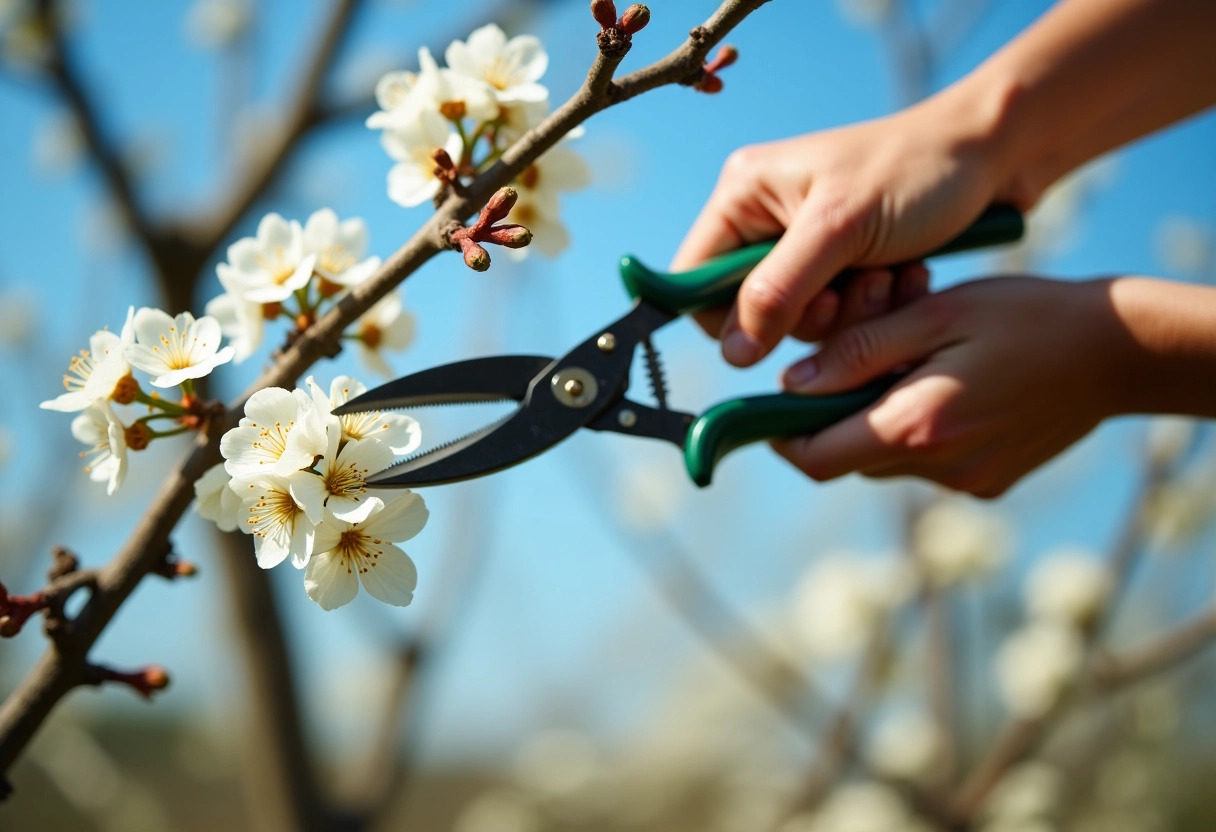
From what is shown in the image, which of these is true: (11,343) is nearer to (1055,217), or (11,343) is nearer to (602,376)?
(602,376)

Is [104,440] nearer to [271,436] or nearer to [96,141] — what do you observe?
[271,436]

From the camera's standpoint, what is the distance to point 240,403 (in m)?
0.99

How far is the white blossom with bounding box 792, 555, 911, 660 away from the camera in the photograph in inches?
140

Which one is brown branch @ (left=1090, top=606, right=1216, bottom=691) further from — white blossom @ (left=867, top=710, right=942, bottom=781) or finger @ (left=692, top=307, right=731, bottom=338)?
finger @ (left=692, top=307, right=731, bottom=338)

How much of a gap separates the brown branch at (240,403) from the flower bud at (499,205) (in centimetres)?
6

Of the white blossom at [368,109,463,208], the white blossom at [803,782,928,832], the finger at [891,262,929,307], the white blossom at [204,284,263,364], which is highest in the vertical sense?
the white blossom at [368,109,463,208]

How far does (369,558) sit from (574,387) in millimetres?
462

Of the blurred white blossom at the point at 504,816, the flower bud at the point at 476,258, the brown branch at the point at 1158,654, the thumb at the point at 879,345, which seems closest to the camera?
the flower bud at the point at 476,258

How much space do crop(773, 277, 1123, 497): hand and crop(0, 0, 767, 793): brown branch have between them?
63 cm

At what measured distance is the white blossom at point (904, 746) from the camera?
12.2 feet

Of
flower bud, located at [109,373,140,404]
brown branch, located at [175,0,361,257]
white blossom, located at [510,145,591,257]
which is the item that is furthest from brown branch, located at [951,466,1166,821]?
brown branch, located at [175,0,361,257]

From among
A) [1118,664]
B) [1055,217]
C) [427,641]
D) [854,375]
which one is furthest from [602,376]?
[1055,217]

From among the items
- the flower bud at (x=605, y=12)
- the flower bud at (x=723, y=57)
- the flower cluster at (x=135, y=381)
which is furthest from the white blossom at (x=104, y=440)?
the flower bud at (x=723, y=57)

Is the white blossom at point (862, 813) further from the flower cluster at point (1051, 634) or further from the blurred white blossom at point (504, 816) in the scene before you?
the blurred white blossom at point (504, 816)
